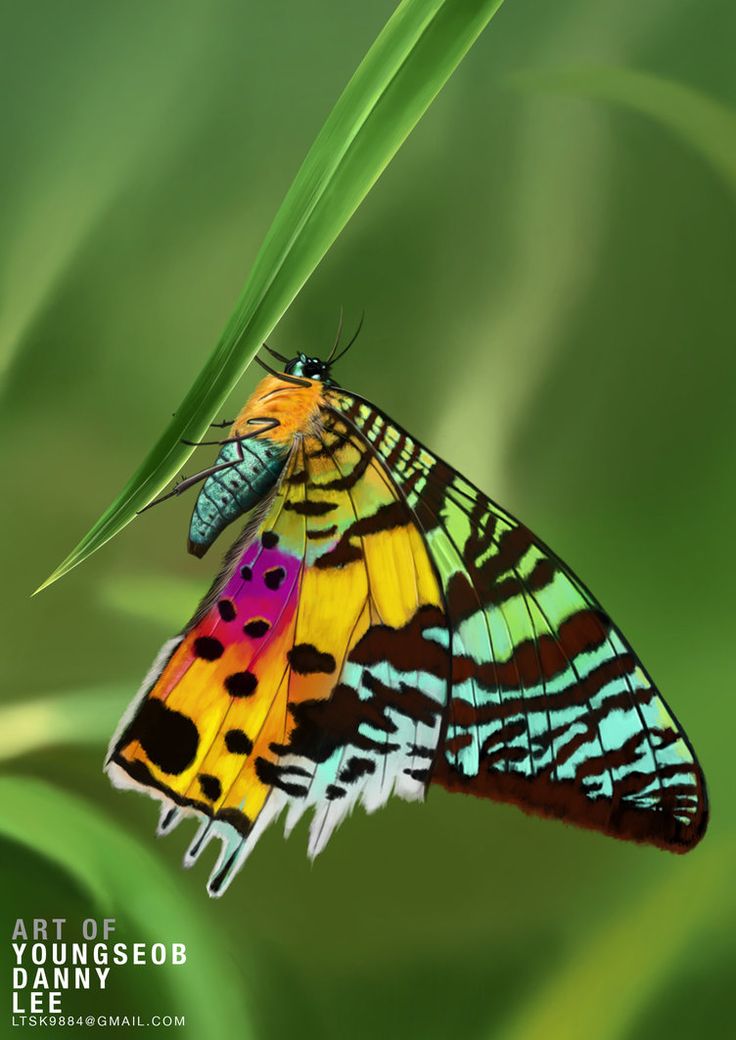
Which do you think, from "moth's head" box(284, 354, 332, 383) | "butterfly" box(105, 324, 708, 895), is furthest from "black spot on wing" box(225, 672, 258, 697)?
"moth's head" box(284, 354, 332, 383)

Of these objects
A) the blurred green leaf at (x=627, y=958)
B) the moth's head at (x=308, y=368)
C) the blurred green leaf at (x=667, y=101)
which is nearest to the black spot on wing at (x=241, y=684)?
the moth's head at (x=308, y=368)

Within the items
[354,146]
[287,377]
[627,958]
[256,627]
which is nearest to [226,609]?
[256,627]

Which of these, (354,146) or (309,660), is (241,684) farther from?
(354,146)

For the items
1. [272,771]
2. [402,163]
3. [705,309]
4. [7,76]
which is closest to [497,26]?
[402,163]

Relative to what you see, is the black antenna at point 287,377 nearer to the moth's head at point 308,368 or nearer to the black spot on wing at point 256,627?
the moth's head at point 308,368

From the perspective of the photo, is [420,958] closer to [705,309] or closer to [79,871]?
[79,871]

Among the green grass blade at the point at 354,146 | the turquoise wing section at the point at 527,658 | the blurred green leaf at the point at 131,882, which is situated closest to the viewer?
the green grass blade at the point at 354,146
